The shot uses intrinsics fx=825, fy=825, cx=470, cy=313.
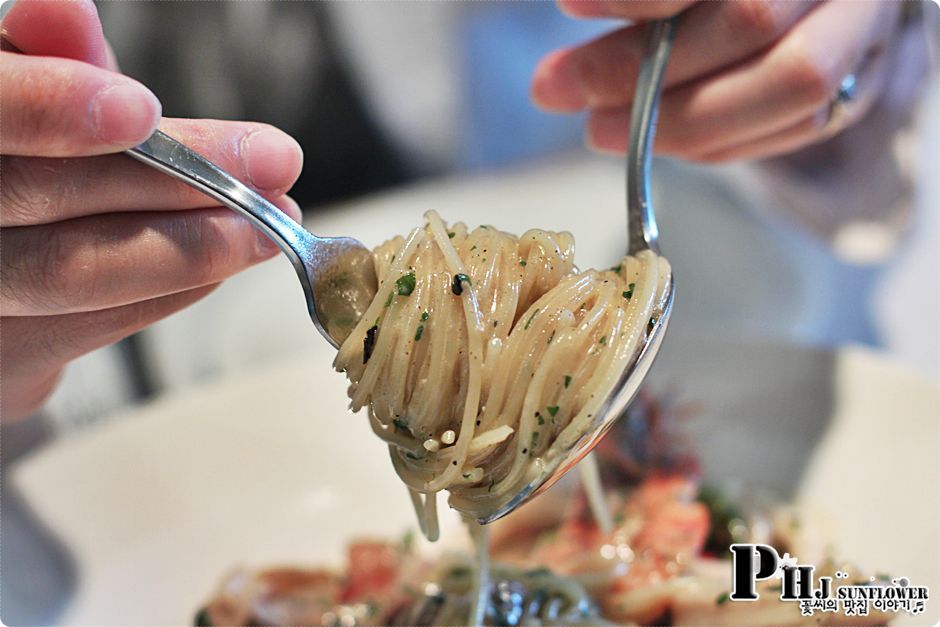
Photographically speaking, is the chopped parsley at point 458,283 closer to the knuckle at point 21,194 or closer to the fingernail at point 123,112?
the fingernail at point 123,112

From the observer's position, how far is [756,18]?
191 centimetres

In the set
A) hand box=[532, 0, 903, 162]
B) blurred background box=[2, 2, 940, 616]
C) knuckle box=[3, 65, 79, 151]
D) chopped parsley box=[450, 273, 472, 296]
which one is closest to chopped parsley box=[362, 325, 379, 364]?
chopped parsley box=[450, 273, 472, 296]

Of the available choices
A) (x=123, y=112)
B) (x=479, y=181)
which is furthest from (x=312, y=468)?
(x=479, y=181)

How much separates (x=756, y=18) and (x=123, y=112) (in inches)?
55.8

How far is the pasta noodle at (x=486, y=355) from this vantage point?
1428mm

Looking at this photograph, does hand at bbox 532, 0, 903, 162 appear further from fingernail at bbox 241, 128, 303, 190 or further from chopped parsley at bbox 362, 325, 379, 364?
chopped parsley at bbox 362, 325, 379, 364

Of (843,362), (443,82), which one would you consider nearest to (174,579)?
(843,362)

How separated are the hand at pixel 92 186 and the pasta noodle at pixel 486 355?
318 mm

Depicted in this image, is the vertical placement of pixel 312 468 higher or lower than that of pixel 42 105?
lower

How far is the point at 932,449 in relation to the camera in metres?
2.31

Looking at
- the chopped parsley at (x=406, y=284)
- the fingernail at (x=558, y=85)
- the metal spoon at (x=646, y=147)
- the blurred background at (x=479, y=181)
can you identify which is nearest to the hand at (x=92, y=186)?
the chopped parsley at (x=406, y=284)

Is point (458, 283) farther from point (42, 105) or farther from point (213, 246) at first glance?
point (42, 105)

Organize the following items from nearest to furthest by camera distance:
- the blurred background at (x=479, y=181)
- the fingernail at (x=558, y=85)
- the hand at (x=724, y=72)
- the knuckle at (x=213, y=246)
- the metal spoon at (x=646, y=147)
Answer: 1. the knuckle at (x=213, y=246)
2. the metal spoon at (x=646, y=147)
3. the hand at (x=724, y=72)
4. the fingernail at (x=558, y=85)
5. the blurred background at (x=479, y=181)

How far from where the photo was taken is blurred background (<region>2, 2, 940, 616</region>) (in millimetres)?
3268
